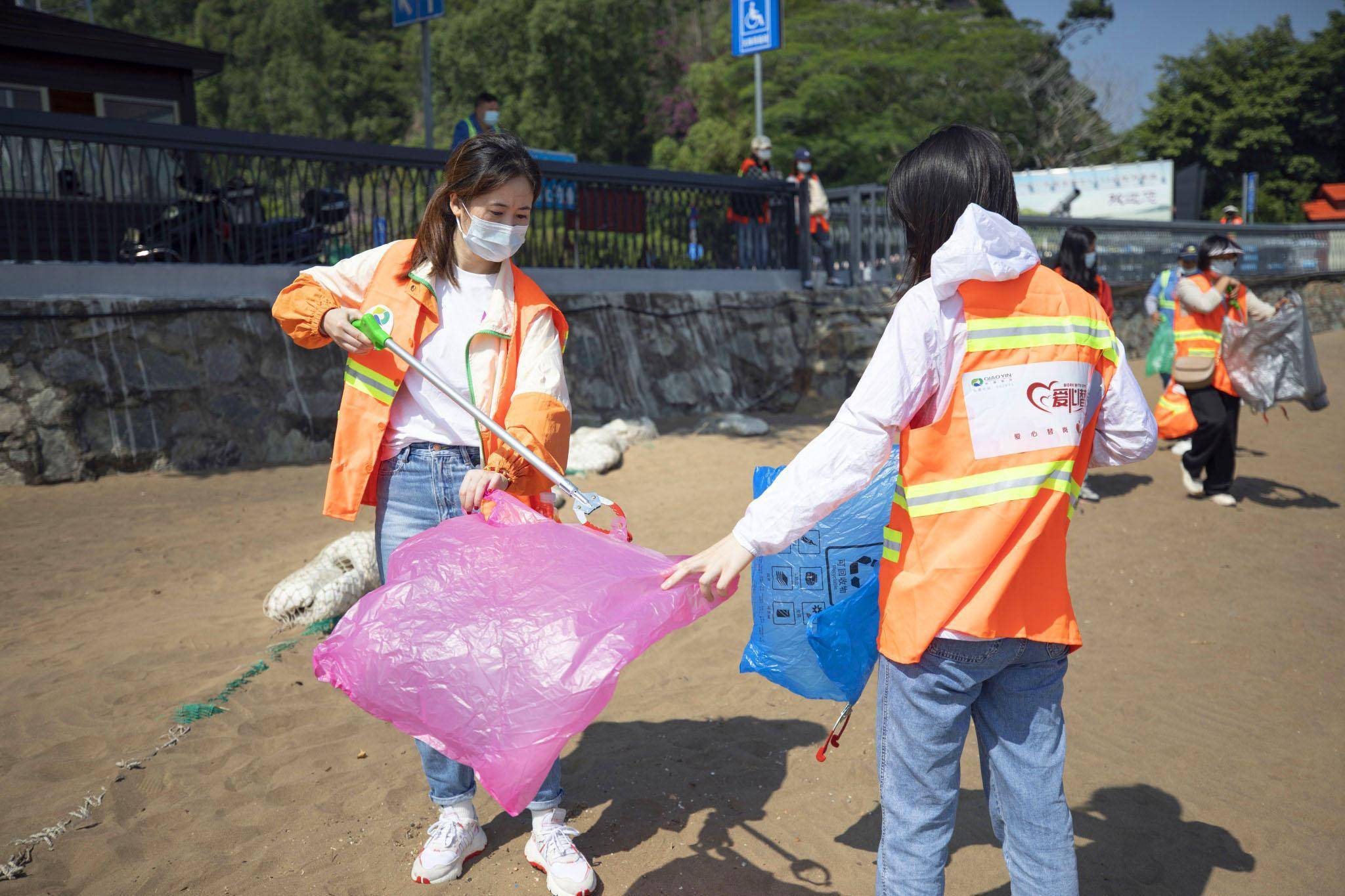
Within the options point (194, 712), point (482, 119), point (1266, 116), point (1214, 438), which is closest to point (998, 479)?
point (194, 712)

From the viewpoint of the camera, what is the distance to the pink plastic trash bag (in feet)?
6.25

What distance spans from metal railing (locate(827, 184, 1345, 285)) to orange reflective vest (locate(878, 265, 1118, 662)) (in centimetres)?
536

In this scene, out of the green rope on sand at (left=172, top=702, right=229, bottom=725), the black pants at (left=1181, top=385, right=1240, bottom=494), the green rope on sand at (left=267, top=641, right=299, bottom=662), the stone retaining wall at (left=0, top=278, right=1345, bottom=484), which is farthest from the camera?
the stone retaining wall at (left=0, top=278, right=1345, bottom=484)

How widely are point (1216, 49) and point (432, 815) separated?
127 ft

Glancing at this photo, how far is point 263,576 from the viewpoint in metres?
5.37

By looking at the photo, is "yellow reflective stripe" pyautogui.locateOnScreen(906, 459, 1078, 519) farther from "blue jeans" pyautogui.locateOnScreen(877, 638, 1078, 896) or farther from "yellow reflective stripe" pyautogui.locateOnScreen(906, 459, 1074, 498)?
"blue jeans" pyautogui.locateOnScreen(877, 638, 1078, 896)

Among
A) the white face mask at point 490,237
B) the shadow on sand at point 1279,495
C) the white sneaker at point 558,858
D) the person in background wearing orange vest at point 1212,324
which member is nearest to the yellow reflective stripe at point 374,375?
the white face mask at point 490,237

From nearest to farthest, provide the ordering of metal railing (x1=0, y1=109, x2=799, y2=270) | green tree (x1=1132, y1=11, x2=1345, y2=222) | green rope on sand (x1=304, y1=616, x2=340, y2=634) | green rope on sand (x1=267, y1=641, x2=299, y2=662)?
green rope on sand (x1=267, y1=641, x2=299, y2=662)
green rope on sand (x1=304, y1=616, x2=340, y2=634)
metal railing (x1=0, y1=109, x2=799, y2=270)
green tree (x1=1132, y1=11, x2=1345, y2=222)

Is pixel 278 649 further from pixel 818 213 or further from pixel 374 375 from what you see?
pixel 818 213

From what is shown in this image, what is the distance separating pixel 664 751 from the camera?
11.2 feet

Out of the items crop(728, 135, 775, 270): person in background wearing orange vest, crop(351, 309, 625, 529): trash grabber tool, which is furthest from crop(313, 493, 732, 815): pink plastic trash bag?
crop(728, 135, 775, 270): person in background wearing orange vest

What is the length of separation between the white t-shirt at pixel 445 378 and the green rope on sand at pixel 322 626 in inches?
90.7

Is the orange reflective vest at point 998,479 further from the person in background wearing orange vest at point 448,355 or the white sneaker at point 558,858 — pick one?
the white sneaker at point 558,858

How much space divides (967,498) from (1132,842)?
1710 millimetres
